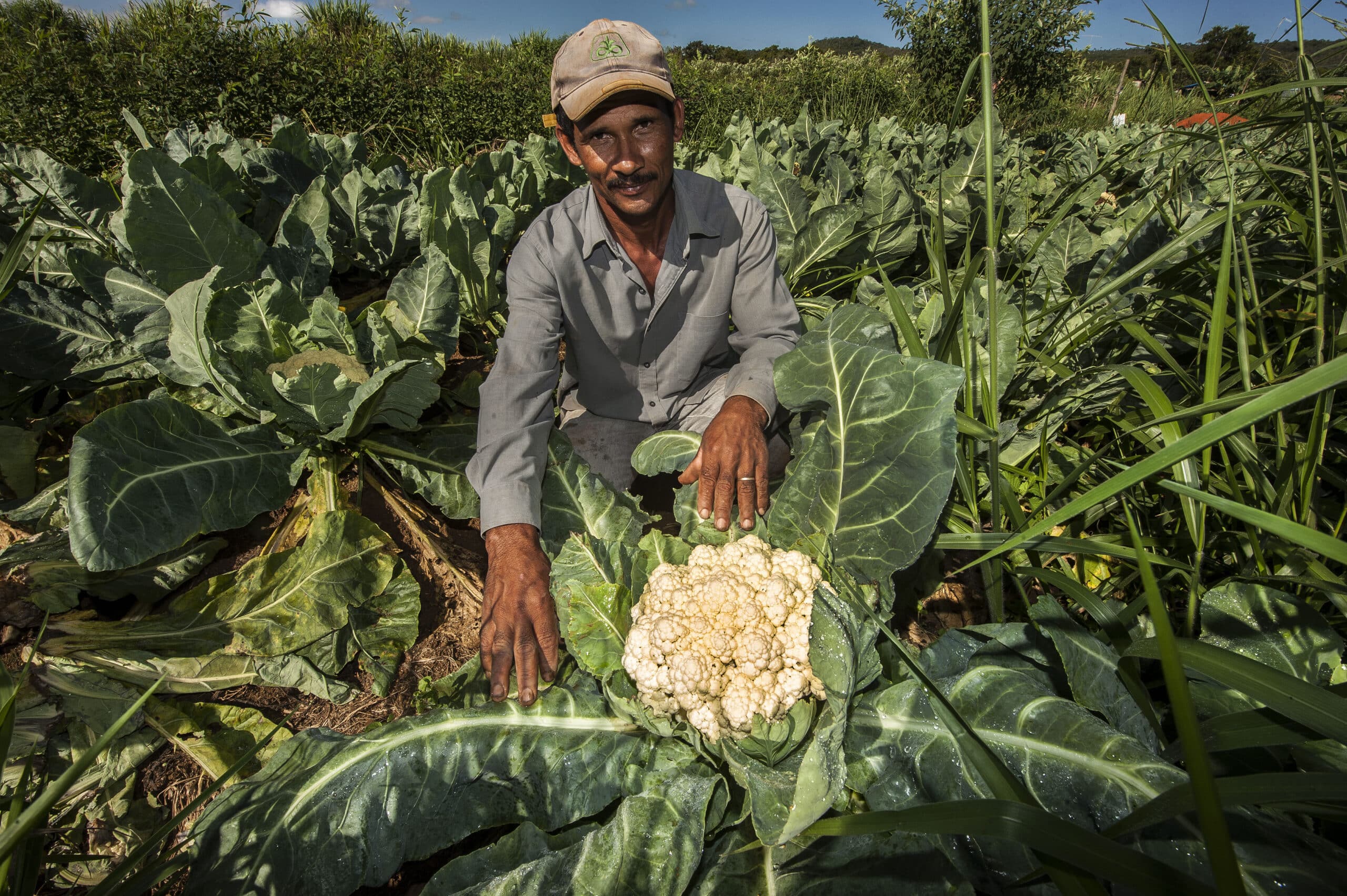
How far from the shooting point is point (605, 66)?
200 cm

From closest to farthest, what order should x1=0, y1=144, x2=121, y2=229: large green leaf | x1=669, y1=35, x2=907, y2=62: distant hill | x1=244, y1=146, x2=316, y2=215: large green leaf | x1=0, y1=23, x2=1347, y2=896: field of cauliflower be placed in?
x1=0, y1=23, x2=1347, y2=896: field of cauliflower
x1=0, y1=144, x2=121, y2=229: large green leaf
x1=244, y1=146, x2=316, y2=215: large green leaf
x1=669, y1=35, x2=907, y2=62: distant hill

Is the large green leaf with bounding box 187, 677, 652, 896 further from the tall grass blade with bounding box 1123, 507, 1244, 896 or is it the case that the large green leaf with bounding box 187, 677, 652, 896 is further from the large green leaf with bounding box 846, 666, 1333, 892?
the tall grass blade with bounding box 1123, 507, 1244, 896

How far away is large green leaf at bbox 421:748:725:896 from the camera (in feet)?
4.17

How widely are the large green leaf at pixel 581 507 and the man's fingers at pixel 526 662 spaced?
0.34m

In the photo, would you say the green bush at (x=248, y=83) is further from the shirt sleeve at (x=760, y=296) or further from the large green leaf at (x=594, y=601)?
the large green leaf at (x=594, y=601)

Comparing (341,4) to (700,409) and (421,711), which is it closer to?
(700,409)

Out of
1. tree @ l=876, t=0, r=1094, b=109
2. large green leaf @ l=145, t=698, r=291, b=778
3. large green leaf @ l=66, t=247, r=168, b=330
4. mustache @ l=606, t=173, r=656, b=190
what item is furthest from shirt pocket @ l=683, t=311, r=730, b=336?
tree @ l=876, t=0, r=1094, b=109

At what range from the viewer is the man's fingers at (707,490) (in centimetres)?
188

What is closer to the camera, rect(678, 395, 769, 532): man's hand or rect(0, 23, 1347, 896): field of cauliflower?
rect(0, 23, 1347, 896): field of cauliflower

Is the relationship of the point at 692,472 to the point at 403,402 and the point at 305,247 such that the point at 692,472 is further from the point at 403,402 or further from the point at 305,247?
the point at 305,247

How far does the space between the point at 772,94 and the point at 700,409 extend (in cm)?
1730

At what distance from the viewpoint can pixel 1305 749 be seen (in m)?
1.14

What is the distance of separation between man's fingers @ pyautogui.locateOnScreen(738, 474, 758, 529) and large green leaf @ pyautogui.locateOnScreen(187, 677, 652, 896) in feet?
2.09

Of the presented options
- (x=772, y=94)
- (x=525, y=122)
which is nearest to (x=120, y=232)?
(x=525, y=122)
